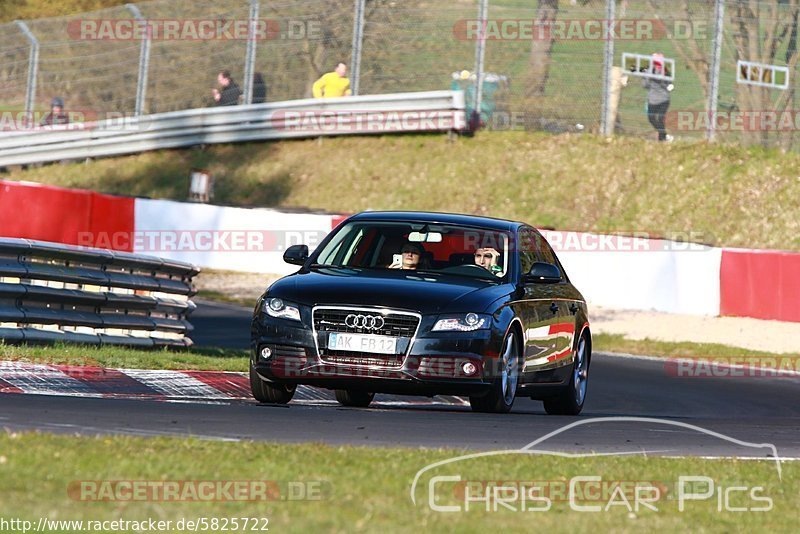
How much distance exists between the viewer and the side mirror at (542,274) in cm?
1115

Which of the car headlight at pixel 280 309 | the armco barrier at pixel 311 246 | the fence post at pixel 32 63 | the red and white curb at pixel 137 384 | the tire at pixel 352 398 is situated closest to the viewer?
the car headlight at pixel 280 309

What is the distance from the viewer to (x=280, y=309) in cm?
1030

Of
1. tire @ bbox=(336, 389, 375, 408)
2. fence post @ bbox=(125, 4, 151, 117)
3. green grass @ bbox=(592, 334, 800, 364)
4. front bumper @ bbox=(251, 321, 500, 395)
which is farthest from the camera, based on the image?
fence post @ bbox=(125, 4, 151, 117)

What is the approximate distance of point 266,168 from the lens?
1309 inches

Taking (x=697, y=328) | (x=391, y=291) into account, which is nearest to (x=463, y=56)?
(x=697, y=328)

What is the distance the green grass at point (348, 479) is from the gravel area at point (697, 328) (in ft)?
41.8

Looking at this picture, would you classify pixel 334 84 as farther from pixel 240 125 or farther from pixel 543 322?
pixel 543 322

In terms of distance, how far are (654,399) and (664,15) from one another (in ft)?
51.1

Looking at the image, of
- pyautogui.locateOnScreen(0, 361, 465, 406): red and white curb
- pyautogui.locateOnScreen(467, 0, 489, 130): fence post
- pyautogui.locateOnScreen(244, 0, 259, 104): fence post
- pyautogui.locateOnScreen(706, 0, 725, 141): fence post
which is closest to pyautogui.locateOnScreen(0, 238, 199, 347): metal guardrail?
pyautogui.locateOnScreen(0, 361, 465, 406): red and white curb

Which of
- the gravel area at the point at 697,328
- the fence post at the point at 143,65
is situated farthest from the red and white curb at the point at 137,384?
the fence post at the point at 143,65

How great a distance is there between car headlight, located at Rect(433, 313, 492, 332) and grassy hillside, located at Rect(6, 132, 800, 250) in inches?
659

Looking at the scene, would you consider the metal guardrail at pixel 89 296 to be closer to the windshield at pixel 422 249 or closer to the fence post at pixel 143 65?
the windshield at pixel 422 249

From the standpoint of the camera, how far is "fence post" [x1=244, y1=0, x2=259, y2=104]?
103 feet

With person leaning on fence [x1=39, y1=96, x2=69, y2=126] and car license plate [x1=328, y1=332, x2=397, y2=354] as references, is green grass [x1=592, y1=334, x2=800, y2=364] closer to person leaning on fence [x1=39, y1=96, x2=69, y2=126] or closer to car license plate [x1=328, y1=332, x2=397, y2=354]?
car license plate [x1=328, y1=332, x2=397, y2=354]
